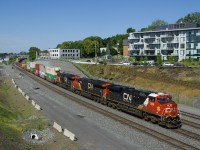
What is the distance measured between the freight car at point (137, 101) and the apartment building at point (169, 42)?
6959 cm

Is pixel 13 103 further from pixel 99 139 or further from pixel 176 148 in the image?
pixel 176 148

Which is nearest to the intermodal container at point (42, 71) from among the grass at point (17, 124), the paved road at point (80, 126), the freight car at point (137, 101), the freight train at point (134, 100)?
the freight train at point (134, 100)

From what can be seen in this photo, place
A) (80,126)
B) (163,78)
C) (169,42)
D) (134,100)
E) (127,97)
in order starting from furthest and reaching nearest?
(169,42), (163,78), (127,97), (134,100), (80,126)

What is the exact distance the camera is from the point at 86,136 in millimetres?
26734

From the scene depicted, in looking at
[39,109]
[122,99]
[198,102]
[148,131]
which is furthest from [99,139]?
[198,102]

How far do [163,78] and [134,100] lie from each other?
34.1 meters

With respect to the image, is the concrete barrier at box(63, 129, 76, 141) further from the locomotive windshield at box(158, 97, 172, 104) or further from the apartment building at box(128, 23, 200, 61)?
the apartment building at box(128, 23, 200, 61)

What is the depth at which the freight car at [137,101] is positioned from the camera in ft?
97.4

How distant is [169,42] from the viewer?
11806 cm

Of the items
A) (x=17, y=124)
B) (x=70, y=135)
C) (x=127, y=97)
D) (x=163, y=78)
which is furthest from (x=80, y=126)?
(x=163, y=78)

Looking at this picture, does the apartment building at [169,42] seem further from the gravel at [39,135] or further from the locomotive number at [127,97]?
the gravel at [39,135]

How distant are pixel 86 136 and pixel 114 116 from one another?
8781 millimetres

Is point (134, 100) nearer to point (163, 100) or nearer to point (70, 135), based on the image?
point (163, 100)

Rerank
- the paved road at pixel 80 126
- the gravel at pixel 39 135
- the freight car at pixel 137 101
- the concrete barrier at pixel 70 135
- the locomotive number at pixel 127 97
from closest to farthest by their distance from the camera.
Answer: the paved road at pixel 80 126 < the gravel at pixel 39 135 < the concrete barrier at pixel 70 135 < the freight car at pixel 137 101 < the locomotive number at pixel 127 97
